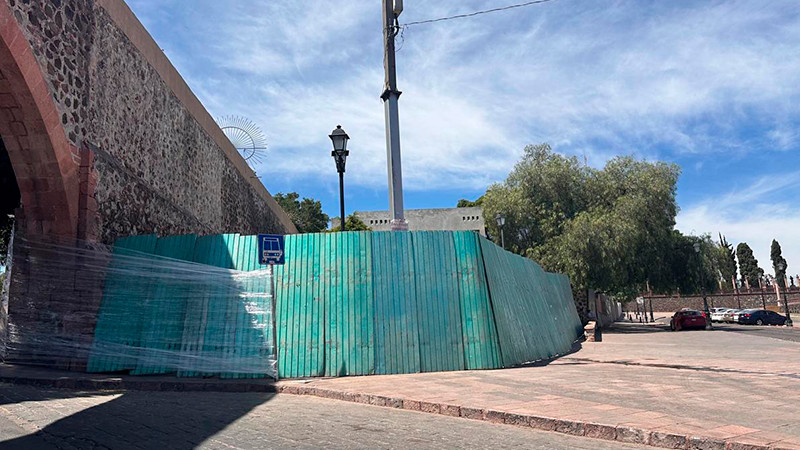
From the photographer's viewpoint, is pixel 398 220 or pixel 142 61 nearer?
pixel 398 220

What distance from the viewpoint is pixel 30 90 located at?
26.1ft

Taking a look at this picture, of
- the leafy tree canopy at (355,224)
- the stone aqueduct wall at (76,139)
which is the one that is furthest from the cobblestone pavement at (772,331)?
the stone aqueduct wall at (76,139)

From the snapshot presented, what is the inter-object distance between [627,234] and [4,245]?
21952mm

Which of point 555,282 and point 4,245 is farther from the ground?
point 4,245

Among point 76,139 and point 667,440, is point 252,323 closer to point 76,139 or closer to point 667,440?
point 76,139

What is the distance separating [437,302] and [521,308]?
2355mm

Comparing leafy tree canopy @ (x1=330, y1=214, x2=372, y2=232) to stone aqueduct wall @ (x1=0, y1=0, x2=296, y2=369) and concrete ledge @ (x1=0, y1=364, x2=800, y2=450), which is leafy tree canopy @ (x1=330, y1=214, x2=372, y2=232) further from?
concrete ledge @ (x1=0, y1=364, x2=800, y2=450)

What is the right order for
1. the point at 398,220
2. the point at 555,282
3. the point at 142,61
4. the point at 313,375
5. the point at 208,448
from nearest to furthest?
the point at 208,448
the point at 313,375
the point at 398,220
the point at 142,61
the point at 555,282

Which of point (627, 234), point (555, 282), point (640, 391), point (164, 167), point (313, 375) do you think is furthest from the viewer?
point (627, 234)

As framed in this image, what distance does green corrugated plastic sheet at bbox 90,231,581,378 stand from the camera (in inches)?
345

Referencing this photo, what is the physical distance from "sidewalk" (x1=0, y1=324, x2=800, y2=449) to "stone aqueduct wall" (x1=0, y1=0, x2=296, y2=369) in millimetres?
1328

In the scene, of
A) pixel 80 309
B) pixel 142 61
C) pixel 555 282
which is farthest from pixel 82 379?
pixel 555 282

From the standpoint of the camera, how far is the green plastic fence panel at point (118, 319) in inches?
349

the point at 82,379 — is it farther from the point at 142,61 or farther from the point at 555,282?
the point at 555,282
